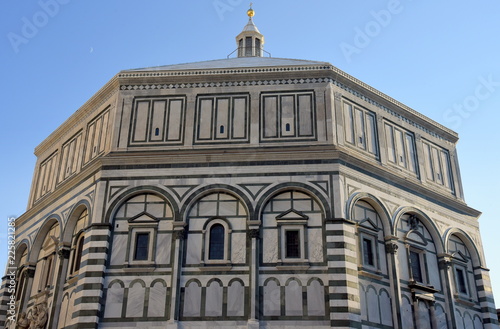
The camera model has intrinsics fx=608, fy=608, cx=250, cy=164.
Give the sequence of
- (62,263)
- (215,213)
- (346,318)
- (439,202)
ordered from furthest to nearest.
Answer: (439,202)
(62,263)
(215,213)
(346,318)

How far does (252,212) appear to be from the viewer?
64.1ft

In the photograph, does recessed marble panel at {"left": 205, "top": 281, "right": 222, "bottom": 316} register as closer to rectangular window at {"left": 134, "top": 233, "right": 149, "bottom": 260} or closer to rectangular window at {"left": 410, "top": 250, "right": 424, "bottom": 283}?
rectangular window at {"left": 134, "top": 233, "right": 149, "bottom": 260}

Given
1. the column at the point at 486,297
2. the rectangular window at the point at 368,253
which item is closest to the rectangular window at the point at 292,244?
the rectangular window at the point at 368,253

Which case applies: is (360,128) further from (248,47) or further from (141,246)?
(248,47)

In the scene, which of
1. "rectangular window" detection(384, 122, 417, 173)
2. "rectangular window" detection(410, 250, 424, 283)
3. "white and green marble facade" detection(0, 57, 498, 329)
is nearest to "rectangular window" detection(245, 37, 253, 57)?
"white and green marble facade" detection(0, 57, 498, 329)

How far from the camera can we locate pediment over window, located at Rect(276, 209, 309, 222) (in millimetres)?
19469

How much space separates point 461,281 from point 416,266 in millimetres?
2433

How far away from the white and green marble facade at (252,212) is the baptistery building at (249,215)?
0.16 feet

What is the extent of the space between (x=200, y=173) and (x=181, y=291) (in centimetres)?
399

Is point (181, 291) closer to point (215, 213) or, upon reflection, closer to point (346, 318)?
point (215, 213)

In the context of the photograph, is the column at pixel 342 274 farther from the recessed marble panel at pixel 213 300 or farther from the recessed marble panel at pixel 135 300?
the recessed marble panel at pixel 135 300

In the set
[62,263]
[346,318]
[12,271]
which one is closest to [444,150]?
[346,318]

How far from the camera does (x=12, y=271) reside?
24.2 meters

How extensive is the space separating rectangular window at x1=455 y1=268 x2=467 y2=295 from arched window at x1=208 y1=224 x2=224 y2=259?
9.07 metres
